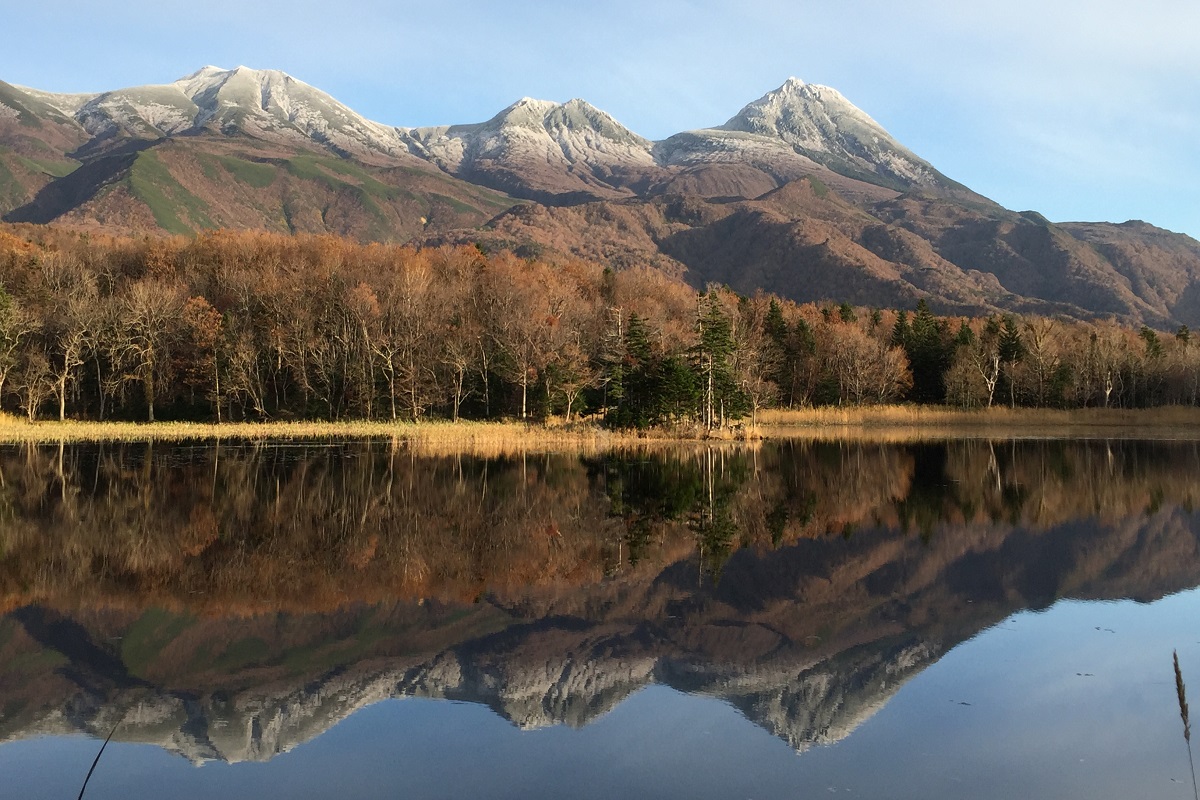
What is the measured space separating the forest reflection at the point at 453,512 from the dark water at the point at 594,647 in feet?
0.52

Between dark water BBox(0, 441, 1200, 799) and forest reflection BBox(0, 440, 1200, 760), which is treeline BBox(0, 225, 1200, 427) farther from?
dark water BBox(0, 441, 1200, 799)

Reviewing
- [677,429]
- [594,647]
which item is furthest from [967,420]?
[594,647]

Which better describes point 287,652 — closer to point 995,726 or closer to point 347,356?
point 995,726

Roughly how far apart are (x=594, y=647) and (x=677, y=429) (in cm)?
4750

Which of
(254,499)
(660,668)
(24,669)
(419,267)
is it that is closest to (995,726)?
(660,668)

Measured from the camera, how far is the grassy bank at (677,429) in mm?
54750

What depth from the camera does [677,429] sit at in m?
59.9

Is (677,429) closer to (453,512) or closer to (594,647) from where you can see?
(453,512)

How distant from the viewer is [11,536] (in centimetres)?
2091

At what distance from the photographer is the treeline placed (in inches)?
2571

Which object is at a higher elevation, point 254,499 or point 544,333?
point 544,333

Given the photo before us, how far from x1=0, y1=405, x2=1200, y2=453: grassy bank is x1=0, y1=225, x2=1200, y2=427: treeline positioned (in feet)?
11.7

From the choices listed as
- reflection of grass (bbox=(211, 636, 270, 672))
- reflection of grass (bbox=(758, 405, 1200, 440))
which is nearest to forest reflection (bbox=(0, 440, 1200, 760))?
reflection of grass (bbox=(211, 636, 270, 672))

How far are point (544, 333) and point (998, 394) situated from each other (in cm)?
5158
